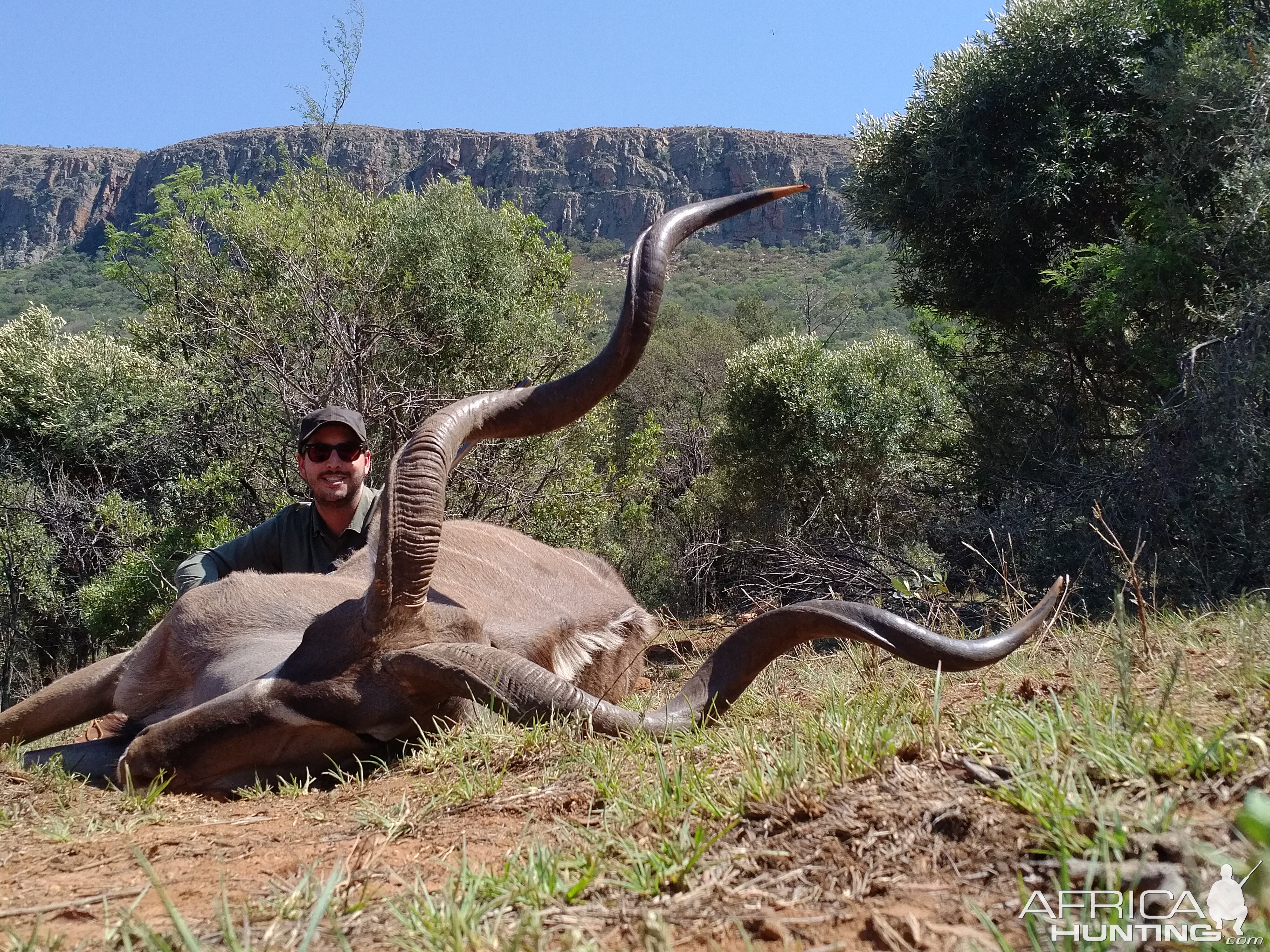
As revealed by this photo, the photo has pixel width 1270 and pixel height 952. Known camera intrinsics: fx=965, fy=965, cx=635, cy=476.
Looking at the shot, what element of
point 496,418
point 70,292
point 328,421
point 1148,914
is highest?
point 70,292

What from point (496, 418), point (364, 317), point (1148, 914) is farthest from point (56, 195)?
point (1148, 914)

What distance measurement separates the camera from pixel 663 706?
360 centimetres

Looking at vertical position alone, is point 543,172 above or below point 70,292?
above

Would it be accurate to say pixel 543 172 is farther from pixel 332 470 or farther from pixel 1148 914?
pixel 1148 914

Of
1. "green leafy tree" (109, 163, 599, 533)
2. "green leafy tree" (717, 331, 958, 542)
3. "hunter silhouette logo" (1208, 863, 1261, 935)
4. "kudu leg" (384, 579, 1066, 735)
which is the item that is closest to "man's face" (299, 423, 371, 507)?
"kudu leg" (384, 579, 1066, 735)

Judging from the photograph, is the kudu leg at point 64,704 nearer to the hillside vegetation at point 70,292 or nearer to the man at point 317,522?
the man at point 317,522

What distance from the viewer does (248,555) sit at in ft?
19.6

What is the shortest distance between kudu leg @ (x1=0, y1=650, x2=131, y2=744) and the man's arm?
92 centimetres

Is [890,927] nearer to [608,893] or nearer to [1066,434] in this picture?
[608,893]

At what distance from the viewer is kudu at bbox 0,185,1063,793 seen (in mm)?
3475

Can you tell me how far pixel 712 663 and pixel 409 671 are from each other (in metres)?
1.14

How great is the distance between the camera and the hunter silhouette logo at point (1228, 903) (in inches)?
58.1

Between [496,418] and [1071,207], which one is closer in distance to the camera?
[496,418]

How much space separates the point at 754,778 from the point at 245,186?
15.5 m
